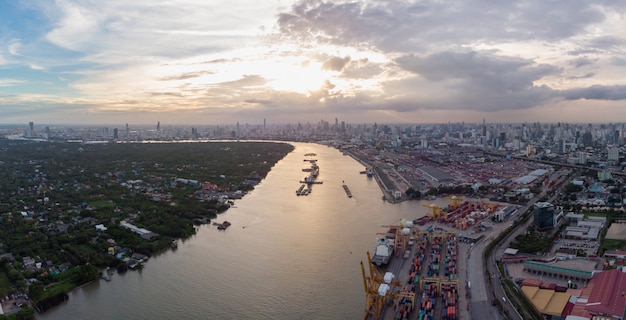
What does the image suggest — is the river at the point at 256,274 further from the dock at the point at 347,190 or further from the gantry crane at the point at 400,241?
Result: the dock at the point at 347,190

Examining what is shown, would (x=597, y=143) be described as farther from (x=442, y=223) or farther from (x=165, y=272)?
(x=165, y=272)

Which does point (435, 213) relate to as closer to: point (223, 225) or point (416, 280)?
point (416, 280)

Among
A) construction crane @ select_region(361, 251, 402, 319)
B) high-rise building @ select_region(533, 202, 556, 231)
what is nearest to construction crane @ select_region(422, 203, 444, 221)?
high-rise building @ select_region(533, 202, 556, 231)

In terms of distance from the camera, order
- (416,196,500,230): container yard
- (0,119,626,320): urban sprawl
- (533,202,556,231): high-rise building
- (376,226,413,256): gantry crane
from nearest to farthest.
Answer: (0,119,626,320): urban sprawl
(376,226,413,256): gantry crane
(533,202,556,231): high-rise building
(416,196,500,230): container yard

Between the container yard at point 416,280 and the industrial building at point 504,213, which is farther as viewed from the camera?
the industrial building at point 504,213

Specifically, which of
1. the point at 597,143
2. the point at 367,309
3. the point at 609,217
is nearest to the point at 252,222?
the point at 367,309

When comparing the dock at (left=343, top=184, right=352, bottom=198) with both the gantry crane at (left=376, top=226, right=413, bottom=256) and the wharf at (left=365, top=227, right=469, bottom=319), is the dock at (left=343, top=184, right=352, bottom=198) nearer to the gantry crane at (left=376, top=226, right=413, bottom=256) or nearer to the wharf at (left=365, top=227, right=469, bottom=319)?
the wharf at (left=365, top=227, right=469, bottom=319)

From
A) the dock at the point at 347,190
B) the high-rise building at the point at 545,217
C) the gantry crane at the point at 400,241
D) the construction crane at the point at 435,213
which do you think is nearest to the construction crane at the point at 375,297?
the gantry crane at the point at 400,241
